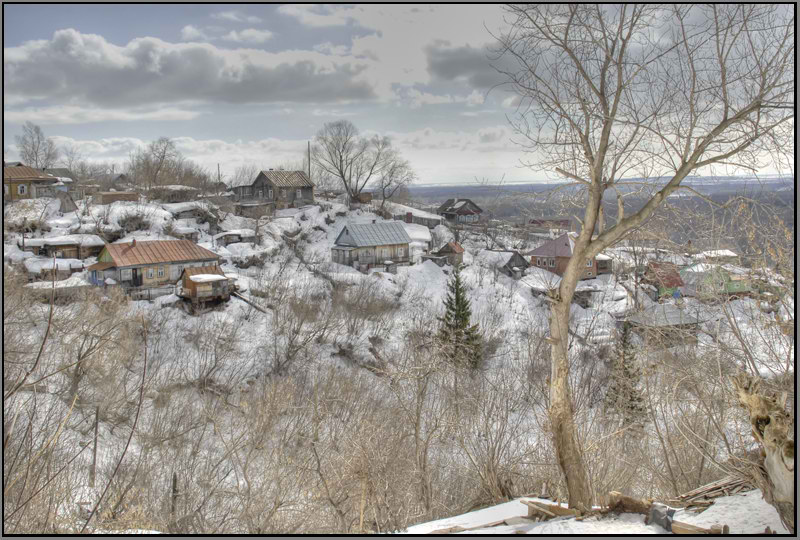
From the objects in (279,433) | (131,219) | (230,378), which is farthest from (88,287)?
(279,433)

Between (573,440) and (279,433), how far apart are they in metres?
10.0

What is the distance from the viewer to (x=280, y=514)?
834cm

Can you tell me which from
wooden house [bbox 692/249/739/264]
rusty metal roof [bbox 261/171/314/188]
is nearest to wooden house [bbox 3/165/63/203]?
rusty metal roof [bbox 261/171/314/188]

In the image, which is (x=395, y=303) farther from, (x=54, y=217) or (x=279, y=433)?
(x=54, y=217)

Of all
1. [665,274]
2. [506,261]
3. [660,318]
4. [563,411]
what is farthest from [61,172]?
[563,411]

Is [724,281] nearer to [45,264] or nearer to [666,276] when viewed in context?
[666,276]

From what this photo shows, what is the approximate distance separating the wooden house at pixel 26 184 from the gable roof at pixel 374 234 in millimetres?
17089

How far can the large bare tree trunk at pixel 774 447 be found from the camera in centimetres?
339

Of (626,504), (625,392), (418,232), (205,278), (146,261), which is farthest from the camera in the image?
(418,232)

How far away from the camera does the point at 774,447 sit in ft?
11.5

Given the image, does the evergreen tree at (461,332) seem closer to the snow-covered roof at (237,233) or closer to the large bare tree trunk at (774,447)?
the large bare tree trunk at (774,447)

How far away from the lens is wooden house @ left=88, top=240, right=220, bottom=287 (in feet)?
79.7

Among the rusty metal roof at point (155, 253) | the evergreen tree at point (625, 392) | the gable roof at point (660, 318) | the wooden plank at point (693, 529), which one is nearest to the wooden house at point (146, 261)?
the rusty metal roof at point (155, 253)

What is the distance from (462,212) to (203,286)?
2366cm
